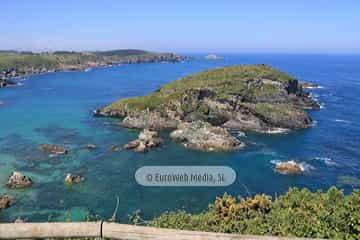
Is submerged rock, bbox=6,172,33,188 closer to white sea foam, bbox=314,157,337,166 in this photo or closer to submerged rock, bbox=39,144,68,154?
submerged rock, bbox=39,144,68,154

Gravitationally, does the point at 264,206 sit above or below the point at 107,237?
below

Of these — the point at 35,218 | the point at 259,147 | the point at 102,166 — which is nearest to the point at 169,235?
the point at 35,218

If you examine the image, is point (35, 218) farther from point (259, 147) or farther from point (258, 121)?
point (258, 121)

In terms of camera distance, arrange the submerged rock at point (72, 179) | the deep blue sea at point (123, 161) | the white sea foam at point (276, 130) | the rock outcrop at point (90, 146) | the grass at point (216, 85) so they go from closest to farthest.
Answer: the deep blue sea at point (123, 161) → the submerged rock at point (72, 179) → the rock outcrop at point (90, 146) → the white sea foam at point (276, 130) → the grass at point (216, 85)

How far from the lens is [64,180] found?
44.3m

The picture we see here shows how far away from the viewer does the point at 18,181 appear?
4241cm

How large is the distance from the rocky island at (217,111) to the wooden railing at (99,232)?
53457 millimetres

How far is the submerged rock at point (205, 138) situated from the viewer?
5769 centimetres

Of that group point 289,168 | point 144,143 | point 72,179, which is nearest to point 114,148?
point 144,143

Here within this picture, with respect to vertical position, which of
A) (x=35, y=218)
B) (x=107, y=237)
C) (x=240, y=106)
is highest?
(x=107, y=237)

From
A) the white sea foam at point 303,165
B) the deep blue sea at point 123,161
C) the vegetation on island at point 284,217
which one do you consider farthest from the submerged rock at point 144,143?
the vegetation on island at point 284,217

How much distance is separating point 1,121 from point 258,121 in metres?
53.0

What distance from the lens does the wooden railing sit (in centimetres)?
406

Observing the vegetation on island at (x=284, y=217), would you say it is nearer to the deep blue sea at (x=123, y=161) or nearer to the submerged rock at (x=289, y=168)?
the deep blue sea at (x=123, y=161)
